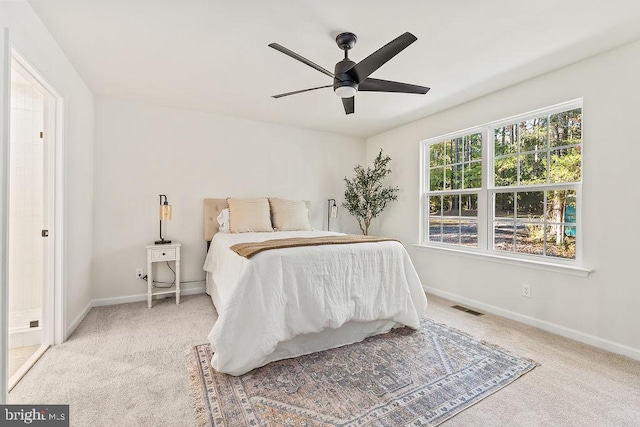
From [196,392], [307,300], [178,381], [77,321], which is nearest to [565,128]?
[307,300]

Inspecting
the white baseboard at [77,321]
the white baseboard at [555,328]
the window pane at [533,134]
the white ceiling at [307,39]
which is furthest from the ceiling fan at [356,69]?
the white baseboard at [77,321]

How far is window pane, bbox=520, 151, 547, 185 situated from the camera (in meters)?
2.87

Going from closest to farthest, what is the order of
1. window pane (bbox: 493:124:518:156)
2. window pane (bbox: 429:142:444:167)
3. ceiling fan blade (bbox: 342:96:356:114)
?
ceiling fan blade (bbox: 342:96:356:114) < window pane (bbox: 493:124:518:156) < window pane (bbox: 429:142:444:167)

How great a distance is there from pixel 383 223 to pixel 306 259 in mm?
2790

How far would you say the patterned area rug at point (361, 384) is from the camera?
155cm

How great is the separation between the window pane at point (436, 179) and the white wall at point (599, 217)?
0.99m

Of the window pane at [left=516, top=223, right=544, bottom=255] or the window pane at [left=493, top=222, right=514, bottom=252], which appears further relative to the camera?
the window pane at [left=493, top=222, right=514, bottom=252]

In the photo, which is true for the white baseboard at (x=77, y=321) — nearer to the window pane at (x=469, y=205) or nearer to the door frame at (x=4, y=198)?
the door frame at (x=4, y=198)

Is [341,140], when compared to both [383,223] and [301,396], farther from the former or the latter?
[301,396]

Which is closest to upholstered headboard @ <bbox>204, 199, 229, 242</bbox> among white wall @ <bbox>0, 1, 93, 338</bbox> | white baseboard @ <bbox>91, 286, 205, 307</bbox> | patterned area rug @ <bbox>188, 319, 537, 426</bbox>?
white baseboard @ <bbox>91, 286, 205, 307</bbox>

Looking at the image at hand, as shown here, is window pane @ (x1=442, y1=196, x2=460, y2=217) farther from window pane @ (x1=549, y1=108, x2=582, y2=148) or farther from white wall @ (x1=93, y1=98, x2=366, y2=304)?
white wall @ (x1=93, y1=98, x2=366, y2=304)

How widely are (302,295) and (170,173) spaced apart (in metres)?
2.56

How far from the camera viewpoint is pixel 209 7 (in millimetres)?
1869

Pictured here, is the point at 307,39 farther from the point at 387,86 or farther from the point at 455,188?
the point at 455,188
